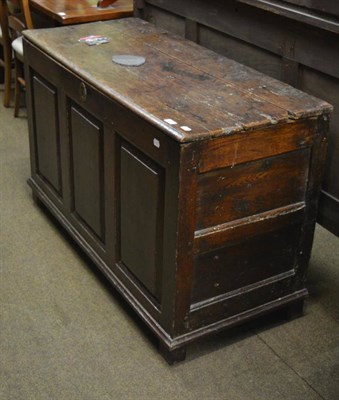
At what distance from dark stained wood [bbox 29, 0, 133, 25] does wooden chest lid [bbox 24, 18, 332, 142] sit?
2.27ft

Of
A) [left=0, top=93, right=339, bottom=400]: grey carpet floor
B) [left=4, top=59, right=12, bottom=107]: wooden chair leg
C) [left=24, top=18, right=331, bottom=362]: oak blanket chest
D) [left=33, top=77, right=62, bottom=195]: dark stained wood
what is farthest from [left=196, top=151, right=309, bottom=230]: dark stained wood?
[left=4, top=59, right=12, bottom=107]: wooden chair leg

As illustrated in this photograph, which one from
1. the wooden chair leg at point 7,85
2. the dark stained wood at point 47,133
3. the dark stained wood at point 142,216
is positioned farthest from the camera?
the wooden chair leg at point 7,85

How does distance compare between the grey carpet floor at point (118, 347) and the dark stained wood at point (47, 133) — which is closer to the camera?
the grey carpet floor at point (118, 347)

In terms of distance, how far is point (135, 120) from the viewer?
2.07 metres

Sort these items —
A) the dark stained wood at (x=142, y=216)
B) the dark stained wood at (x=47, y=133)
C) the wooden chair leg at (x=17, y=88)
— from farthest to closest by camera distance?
the wooden chair leg at (x=17, y=88) → the dark stained wood at (x=47, y=133) → the dark stained wood at (x=142, y=216)

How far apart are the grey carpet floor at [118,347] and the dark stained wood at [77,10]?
4.48 ft

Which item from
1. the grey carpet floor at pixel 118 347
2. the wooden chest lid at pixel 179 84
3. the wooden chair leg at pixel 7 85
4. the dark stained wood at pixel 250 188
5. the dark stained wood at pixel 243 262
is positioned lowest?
the grey carpet floor at pixel 118 347

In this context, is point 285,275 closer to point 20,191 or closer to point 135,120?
point 135,120

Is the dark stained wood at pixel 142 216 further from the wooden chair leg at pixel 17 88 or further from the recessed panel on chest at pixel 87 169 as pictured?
the wooden chair leg at pixel 17 88

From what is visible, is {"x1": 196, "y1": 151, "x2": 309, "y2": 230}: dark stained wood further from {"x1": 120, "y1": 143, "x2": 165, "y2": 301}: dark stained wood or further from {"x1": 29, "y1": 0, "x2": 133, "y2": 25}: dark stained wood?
{"x1": 29, "y1": 0, "x2": 133, "y2": 25}: dark stained wood

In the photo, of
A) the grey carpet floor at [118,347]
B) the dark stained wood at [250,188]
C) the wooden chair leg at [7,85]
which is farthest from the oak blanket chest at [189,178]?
the wooden chair leg at [7,85]

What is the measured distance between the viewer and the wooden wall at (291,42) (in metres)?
2.15

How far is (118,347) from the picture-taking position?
2.29 metres

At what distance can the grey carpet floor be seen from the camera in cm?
212
